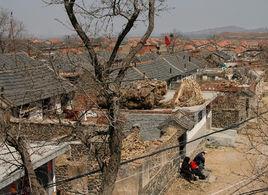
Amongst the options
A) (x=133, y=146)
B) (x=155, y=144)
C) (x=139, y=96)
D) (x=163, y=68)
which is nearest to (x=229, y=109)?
(x=163, y=68)

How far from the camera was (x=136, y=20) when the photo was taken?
846 centimetres

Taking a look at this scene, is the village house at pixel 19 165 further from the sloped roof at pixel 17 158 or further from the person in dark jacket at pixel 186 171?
the person in dark jacket at pixel 186 171

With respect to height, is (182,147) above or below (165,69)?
below

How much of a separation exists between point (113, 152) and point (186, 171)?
10173 millimetres

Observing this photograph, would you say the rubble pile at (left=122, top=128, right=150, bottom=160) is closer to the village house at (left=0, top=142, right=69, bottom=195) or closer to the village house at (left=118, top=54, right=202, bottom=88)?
the village house at (left=0, top=142, right=69, bottom=195)

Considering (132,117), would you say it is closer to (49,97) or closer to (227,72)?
(49,97)

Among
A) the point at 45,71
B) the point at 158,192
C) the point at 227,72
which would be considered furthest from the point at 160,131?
the point at 227,72

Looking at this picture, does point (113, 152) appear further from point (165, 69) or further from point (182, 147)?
point (165, 69)

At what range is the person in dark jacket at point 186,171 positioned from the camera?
17797mm

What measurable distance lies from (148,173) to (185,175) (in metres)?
4.17

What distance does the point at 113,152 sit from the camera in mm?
8344

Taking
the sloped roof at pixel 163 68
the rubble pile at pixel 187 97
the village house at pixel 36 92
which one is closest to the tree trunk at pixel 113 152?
the village house at pixel 36 92

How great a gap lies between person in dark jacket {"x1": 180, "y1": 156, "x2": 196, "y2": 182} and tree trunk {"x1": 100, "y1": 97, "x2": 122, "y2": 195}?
10102 millimetres

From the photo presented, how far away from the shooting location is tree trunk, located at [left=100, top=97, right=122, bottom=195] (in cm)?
809
